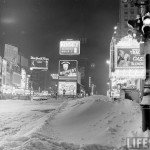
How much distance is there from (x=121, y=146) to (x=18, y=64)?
12925cm

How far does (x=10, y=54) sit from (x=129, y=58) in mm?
90618

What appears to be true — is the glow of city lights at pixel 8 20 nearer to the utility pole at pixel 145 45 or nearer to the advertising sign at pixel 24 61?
the advertising sign at pixel 24 61

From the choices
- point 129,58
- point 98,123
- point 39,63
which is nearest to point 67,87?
point 39,63

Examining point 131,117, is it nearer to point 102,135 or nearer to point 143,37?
point 102,135

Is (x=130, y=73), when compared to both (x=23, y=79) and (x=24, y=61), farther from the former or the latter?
(x=24, y=61)

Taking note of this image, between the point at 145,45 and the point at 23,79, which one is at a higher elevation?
the point at 23,79

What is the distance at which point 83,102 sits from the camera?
40.7ft

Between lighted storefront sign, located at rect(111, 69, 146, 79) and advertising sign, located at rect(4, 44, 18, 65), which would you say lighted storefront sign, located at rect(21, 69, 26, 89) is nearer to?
advertising sign, located at rect(4, 44, 18, 65)

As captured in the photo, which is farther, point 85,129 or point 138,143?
point 85,129

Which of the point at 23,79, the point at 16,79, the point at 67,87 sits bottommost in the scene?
the point at 67,87

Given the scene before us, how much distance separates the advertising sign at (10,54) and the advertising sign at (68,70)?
98.6 ft

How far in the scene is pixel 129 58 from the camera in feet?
115

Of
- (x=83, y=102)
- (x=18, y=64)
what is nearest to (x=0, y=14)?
(x=18, y=64)

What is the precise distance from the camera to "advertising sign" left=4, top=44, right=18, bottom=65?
115500 mm
